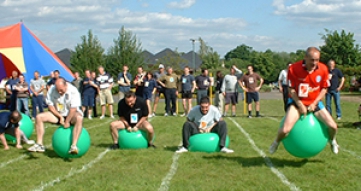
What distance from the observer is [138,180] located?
21.4ft

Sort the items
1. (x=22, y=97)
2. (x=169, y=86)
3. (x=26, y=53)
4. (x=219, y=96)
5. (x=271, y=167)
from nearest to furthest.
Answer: (x=271, y=167) < (x=22, y=97) < (x=169, y=86) < (x=219, y=96) < (x=26, y=53)

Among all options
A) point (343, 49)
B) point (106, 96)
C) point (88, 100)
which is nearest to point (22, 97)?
point (88, 100)

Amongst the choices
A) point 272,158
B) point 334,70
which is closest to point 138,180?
point 272,158

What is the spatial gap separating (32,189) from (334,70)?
36.4ft

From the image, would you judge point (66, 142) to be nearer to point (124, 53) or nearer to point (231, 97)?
point (231, 97)

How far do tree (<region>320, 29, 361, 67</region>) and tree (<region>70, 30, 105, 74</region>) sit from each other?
2464 centimetres

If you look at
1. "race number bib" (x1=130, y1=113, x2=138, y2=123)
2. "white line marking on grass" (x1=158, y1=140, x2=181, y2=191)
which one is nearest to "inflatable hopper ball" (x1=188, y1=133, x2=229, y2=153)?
"white line marking on grass" (x1=158, y1=140, x2=181, y2=191)

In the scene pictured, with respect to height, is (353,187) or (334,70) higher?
(334,70)

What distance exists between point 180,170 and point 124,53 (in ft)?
124

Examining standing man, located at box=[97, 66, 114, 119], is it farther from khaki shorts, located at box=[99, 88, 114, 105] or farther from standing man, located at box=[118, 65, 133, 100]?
standing man, located at box=[118, 65, 133, 100]

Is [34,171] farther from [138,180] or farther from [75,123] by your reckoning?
[138,180]

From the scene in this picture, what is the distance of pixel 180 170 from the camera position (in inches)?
284

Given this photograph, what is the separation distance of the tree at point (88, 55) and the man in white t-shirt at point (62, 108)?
35.1 meters

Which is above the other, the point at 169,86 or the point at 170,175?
the point at 169,86
